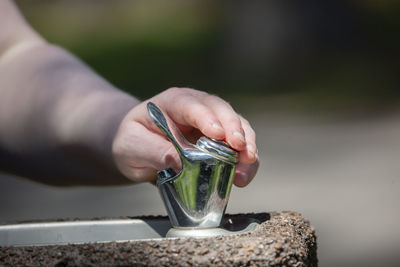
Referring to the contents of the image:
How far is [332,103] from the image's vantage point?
678 centimetres

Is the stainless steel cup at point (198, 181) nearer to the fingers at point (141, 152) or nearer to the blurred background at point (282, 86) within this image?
the fingers at point (141, 152)

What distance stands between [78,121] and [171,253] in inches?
19.9

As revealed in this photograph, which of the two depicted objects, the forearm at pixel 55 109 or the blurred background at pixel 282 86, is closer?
the forearm at pixel 55 109

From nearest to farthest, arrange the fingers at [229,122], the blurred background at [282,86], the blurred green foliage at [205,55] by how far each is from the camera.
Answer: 1. the fingers at [229,122]
2. the blurred background at [282,86]
3. the blurred green foliage at [205,55]

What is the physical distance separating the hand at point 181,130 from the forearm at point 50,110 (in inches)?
4.7

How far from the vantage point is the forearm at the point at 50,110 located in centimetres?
115

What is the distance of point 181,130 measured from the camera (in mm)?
940

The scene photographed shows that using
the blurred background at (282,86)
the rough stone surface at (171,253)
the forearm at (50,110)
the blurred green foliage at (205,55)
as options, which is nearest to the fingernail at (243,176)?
the rough stone surface at (171,253)

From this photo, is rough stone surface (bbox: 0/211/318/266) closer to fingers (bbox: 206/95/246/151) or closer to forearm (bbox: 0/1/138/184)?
fingers (bbox: 206/95/246/151)

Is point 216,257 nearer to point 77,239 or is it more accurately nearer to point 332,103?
point 77,239

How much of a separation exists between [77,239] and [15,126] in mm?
452

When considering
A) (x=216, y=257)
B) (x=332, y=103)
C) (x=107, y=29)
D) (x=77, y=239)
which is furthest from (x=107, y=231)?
(x=107, y=29)

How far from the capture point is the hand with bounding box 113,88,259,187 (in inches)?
33.1

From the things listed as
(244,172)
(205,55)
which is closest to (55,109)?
(244,172)
